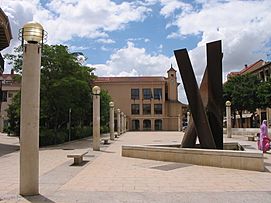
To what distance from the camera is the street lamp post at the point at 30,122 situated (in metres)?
7.18

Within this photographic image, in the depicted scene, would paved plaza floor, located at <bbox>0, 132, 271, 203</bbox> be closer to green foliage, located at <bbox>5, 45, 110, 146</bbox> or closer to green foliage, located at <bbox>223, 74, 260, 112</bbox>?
green foliage, located at <bbox>5, 45, 110, 146</bbox>

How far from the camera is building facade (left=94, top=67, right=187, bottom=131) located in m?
75.4

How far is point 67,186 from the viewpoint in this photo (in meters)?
8.45

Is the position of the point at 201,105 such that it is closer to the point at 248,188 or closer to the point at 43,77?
the point at 248,188

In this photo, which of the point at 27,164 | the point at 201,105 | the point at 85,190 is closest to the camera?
the point at 27,164

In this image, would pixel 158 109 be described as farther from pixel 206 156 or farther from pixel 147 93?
pixel 206 156

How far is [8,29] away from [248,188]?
2090 centimetres

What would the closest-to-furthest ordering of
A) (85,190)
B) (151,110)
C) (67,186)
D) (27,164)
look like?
(27,164)
(85,190)
(67,186)
(151,110)

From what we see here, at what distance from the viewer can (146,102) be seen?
249ft

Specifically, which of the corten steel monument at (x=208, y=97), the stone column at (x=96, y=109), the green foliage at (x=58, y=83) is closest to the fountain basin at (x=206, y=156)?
the corten steel monument at (x=208, y=97)

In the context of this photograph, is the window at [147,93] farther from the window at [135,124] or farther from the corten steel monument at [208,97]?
the corten steel monument at [208,97]

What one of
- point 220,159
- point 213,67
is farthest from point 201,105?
point 220,159

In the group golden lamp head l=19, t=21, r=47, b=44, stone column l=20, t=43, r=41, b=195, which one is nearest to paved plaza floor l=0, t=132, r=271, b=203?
stone column l=20, t=43, r=41, b=195

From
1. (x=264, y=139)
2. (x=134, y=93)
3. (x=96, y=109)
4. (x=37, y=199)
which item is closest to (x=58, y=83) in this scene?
(x=96, y=109)
